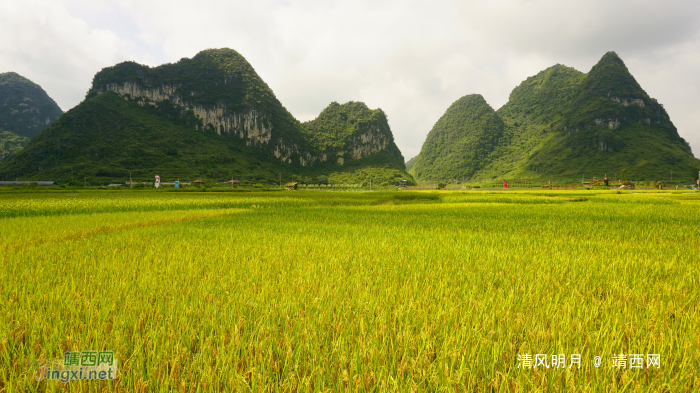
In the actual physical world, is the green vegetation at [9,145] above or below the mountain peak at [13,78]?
below

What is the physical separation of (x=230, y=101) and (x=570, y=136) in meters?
168

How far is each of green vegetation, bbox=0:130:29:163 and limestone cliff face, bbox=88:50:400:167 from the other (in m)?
37.0

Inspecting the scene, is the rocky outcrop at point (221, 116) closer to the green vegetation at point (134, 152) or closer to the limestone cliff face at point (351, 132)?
the green vegetation at point (134, 152)

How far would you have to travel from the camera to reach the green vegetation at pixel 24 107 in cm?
14488

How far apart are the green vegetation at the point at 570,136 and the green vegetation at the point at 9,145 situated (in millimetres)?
203520

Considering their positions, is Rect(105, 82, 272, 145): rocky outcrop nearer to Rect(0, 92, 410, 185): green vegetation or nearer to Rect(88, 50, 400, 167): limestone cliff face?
Rect(88, 50, 400, 167): limestone cliff face

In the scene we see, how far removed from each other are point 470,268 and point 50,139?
128 m

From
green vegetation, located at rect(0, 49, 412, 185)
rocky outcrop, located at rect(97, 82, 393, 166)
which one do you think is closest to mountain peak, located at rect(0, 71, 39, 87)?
green vegetation, located at rect(0, 49, 412, 185)

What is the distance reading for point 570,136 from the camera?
124 meters

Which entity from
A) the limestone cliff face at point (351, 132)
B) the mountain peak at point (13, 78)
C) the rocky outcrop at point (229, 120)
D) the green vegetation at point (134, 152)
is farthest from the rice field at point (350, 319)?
the mountain peak at point (13, 78)

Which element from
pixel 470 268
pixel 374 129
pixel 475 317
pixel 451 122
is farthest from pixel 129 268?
pixel 451 122

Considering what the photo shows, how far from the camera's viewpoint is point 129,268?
9.13 feet

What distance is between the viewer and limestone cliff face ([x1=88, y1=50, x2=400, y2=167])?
371 feet

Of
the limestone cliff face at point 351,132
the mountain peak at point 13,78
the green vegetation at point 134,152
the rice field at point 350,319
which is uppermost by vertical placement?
the mountain peak at point 13,78
